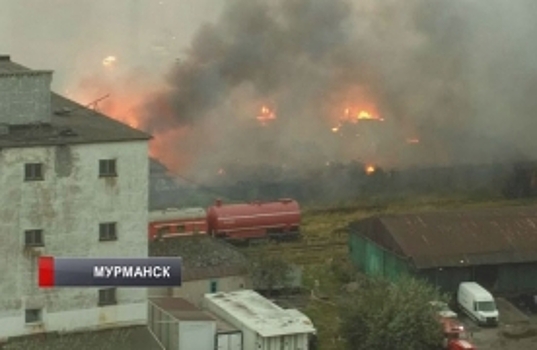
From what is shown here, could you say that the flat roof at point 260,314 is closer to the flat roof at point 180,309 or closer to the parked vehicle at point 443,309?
the flat roof at point 180,309

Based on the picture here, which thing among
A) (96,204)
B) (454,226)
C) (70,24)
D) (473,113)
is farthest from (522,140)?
(70,24)

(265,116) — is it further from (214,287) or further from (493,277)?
(214,287)

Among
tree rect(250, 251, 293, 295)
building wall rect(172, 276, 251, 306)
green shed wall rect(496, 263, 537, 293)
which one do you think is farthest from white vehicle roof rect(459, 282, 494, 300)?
building wall rect(172, 276, 251, 306)

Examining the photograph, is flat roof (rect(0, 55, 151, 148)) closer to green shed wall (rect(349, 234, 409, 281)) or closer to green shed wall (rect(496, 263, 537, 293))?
green shed wall (rect(349, 234, 409, 281))

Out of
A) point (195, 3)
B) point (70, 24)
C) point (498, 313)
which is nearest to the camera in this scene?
point (498, 313)

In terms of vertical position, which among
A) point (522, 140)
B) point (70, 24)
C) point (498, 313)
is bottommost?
point (498, 313)

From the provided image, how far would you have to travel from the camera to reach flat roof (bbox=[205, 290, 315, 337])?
20297 mm

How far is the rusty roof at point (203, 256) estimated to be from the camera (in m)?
24.3

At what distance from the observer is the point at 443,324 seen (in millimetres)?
21297

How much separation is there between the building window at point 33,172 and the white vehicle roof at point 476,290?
33.1 feet

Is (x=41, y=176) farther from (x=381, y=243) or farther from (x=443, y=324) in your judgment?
(x=381, y=243)

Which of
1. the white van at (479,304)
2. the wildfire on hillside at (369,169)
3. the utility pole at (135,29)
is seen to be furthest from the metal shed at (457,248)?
the utility pole at (135,29)

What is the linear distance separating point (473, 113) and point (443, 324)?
21.5 meters

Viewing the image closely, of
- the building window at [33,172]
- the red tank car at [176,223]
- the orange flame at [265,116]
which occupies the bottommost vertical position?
the red tank car at [176,223]
